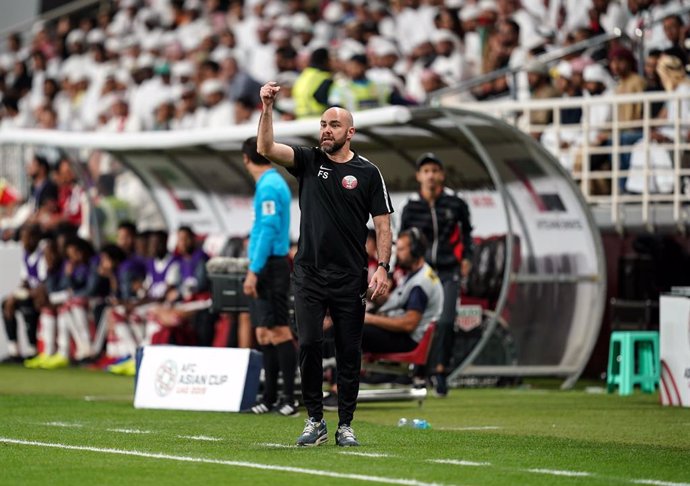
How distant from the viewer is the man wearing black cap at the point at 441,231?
48.3ft

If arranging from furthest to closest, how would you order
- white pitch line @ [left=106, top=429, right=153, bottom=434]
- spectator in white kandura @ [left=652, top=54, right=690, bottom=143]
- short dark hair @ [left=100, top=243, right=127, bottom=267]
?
short dark hair @ [left=100, top=243, right=127, bottom=267], spectator in white kandura @ [left=652, top=54, right=690, bottom=143], white pitch line @ [left=106, top=429, right=153, bottom=434]

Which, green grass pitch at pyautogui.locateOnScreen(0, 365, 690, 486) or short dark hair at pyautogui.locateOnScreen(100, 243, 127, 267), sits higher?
short dark hair at pyautogui.locateOnScreen(100, 243, 127, 267)

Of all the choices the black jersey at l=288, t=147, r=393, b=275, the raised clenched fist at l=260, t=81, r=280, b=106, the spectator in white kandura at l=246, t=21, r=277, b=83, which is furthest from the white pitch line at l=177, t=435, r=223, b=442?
the spectator in white kandura at l=246, t=21, r=277, b=83

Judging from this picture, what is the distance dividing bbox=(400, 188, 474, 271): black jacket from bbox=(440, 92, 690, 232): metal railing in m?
1.42

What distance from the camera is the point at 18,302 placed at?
2078 centimetres

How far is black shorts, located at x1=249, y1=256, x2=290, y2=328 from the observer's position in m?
12.2

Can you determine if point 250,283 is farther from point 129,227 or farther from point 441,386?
point 129,227

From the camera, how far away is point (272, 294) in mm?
12219

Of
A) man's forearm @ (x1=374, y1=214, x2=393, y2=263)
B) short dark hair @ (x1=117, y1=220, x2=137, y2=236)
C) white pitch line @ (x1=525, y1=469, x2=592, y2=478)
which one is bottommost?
white pitch line @ (x1=525, y1=469, x2=592, y2=478)

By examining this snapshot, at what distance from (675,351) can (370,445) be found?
5.05 m

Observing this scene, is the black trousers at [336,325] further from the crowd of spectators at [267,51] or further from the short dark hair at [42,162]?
the short dark hair at [42,162]

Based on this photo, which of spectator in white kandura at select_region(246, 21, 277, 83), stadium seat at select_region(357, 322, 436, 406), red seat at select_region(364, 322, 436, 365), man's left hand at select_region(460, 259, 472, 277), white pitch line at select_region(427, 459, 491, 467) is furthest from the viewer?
spectator in white kandura at select_region(246, 21, 277, 83)

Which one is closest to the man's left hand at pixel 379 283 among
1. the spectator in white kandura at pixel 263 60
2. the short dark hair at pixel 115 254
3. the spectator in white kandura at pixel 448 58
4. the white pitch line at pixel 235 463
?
the white pitch line at pixel 235 463

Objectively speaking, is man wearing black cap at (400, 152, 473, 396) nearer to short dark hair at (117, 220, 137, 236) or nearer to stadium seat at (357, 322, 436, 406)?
stadium seat at (357, 322, 436, 406)
